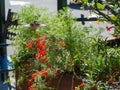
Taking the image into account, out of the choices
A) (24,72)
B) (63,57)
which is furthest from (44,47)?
(24,72)

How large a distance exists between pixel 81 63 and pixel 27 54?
52cm

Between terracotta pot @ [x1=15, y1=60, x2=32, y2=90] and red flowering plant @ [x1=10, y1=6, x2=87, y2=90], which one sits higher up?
red flowering plant @ [x1=10, y1=6, x2=87, y2=90]

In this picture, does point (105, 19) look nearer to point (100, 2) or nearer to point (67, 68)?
point (100, 2)

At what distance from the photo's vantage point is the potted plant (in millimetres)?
2234

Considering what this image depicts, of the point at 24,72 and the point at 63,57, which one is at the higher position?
the point at 63,57

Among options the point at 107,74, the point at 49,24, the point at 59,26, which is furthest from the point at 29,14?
the point at 107,74

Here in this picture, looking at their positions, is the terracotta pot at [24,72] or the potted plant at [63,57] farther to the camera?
the terracotta pot at [24,72]

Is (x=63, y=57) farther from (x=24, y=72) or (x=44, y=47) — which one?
(x=24, y=72)

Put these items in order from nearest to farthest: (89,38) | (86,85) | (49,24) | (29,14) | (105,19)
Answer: (86,85), (105,19), (89,38), (49,24), (29,14)

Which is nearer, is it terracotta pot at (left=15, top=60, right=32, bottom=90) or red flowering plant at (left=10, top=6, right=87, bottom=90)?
red flowering plant at (left=10, top=6, right=87, bottom=90)

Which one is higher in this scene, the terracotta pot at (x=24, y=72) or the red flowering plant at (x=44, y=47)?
the red flowering plant at (x=44, y=47)

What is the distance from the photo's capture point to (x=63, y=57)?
2326 millimetres

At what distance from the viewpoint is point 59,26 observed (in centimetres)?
254

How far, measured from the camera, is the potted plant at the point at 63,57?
223 cm
